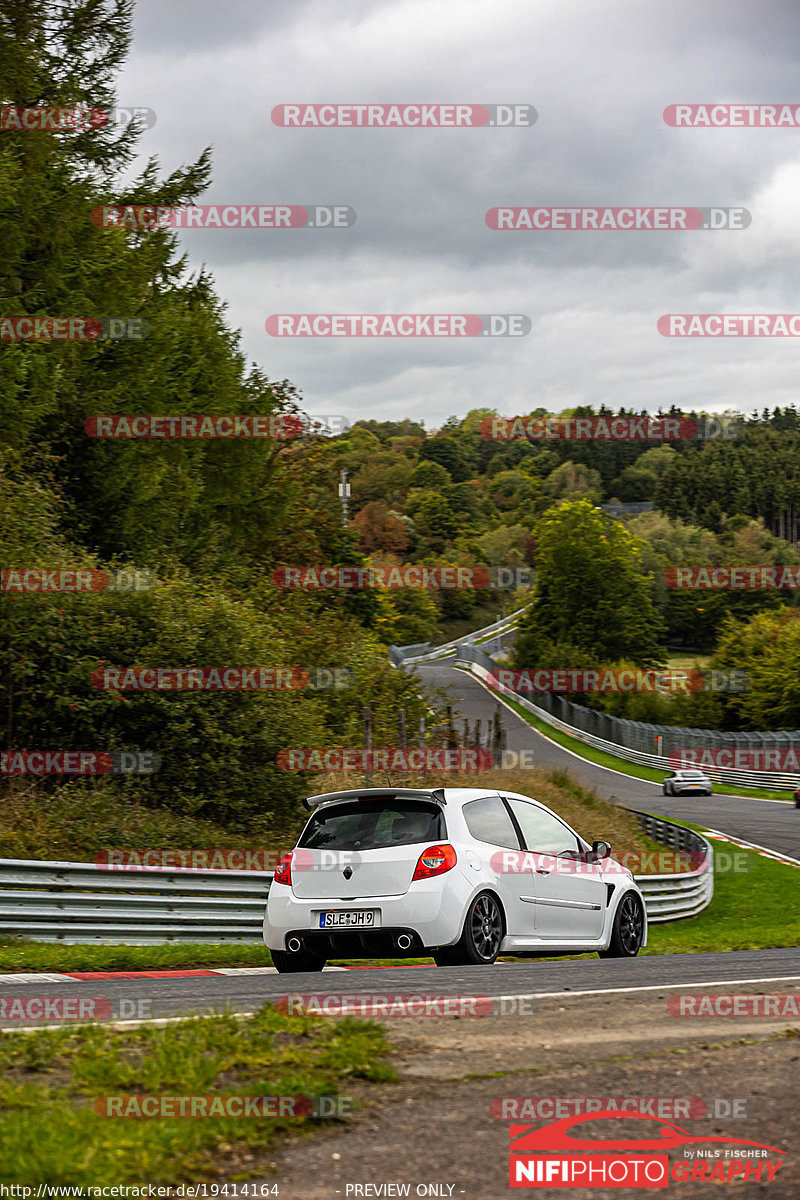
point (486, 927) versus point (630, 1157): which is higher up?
point (630, 1157)

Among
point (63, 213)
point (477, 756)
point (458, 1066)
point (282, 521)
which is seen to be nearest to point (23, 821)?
point (458, 1066)

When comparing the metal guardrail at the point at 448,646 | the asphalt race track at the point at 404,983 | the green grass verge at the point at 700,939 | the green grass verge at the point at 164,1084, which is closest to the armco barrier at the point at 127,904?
the green grass verge at the point at 700,939

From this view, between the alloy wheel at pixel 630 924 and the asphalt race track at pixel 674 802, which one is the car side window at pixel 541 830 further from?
the asphalt race track at pixel 674 802

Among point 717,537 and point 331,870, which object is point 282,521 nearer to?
point 331,870

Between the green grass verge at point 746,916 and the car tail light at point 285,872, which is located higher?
the car tail light at point 285,872

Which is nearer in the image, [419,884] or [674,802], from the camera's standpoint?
[419,884]

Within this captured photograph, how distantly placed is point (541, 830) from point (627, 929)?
5.93ft

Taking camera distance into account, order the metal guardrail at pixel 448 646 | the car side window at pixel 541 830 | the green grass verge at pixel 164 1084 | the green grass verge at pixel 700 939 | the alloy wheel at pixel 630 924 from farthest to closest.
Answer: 1. the metal guardrail at pixel 448 646
2. the alloy wheel at pixel 630 924
3. the green grass verge at pixel 700 939
4. the car side window at pixel 541 830
5. the green grass verge at pixel 164 1084

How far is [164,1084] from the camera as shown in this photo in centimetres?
465

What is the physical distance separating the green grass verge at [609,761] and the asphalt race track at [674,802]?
886 mm

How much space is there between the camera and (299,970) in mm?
9953

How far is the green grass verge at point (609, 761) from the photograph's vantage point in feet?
183

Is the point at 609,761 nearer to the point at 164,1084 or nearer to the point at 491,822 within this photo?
the point at 491,822

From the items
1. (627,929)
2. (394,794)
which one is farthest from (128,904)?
(627,929)
